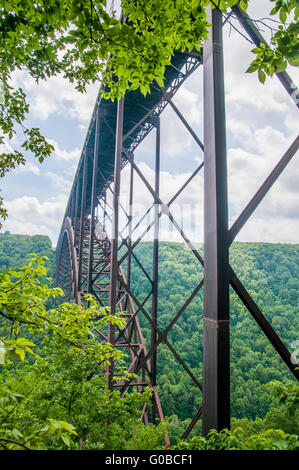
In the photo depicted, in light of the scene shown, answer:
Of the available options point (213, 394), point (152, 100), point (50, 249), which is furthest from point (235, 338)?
point (50, 249)

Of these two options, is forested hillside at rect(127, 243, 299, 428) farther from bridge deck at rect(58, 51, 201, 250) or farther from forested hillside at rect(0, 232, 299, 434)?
bridge deck at rect(58, 51, 201, 250)

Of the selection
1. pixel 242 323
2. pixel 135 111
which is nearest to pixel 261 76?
pixel 135 111

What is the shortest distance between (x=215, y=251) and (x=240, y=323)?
27317 mm

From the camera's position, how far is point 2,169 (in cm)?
281

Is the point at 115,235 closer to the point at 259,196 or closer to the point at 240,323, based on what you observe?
the point at 259,196

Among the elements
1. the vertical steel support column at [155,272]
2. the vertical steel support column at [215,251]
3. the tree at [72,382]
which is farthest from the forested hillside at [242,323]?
the vertical steel support column at [215,251]

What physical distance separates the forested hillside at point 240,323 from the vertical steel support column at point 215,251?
20.6 meters

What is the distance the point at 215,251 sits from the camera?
69.8 inches

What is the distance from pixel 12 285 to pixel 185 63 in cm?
583

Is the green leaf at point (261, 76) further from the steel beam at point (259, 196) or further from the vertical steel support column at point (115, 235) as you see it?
the vertical steel support column at point (115, 235)

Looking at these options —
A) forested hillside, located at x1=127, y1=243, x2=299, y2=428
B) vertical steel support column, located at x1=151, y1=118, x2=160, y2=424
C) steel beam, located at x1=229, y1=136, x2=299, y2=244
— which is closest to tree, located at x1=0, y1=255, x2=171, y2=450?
steel beam, located at x1=229, y1=136, x2=299, y2=244

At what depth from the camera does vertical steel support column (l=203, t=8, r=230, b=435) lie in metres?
1.64

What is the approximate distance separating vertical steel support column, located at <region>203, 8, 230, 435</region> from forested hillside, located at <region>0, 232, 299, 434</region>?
811 inches
